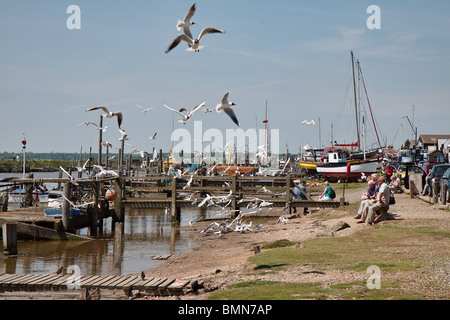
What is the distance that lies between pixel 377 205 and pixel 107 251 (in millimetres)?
11694

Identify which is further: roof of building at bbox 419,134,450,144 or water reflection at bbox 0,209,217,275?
roof of building at bbox 419,134,450,144

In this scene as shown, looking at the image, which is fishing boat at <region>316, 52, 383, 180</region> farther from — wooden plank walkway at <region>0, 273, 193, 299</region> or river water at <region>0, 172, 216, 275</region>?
wooden plank walkway at <region>0, 273, 193, 299</region>

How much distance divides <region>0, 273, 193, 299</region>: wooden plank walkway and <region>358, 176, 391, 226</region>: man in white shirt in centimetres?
906

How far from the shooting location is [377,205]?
19.8m

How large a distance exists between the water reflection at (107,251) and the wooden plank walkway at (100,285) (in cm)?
403

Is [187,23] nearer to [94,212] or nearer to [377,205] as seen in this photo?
[377,205]

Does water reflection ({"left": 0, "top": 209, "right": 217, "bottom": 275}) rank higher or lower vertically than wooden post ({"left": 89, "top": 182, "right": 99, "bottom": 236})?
lower

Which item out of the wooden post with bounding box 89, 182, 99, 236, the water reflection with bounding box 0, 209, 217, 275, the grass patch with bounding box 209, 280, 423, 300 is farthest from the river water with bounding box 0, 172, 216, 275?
the grass patch with bounding box 209, 280, 423, 300

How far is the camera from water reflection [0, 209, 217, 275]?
19.5m

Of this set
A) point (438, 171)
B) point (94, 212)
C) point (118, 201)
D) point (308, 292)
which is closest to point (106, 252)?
point (94, 212)
